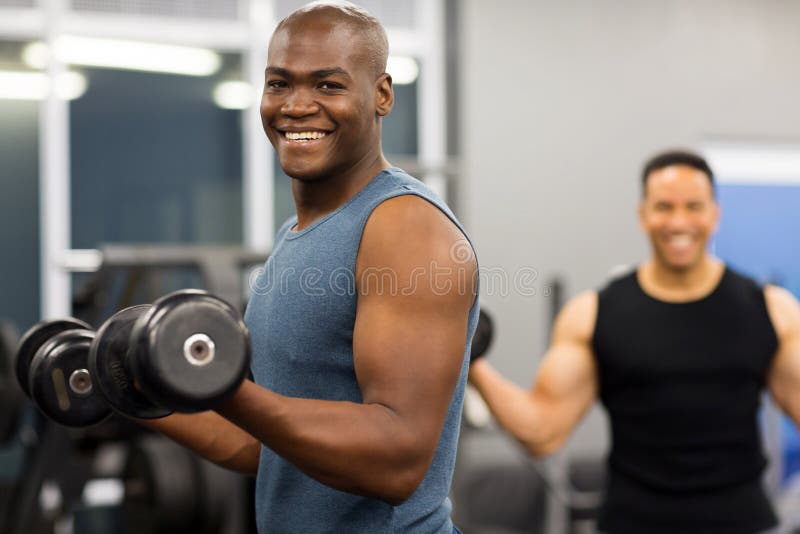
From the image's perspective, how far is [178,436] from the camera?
1.28m

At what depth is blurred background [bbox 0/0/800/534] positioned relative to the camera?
4992mm

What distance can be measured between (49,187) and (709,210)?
11.9ft

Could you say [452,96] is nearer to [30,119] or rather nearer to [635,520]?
[30,119]

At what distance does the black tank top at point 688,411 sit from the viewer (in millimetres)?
2168

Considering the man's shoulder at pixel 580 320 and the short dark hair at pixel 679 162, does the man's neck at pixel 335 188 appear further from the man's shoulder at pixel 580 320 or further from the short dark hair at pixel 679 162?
the short dark hair at pixel 679 162

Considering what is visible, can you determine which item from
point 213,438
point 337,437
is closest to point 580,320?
point 213,438

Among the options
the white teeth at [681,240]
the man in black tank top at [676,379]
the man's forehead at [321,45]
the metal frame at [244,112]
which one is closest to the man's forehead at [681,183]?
the man in black tank top at [676,379]

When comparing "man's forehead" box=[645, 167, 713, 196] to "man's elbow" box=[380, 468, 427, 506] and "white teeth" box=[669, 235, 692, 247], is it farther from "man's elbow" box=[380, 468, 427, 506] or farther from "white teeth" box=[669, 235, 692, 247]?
"man's elbow" box=[380, 468, 427, 506]

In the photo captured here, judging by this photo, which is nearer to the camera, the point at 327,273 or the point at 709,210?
the point at 327,273

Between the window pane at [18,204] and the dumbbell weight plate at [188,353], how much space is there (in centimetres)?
447

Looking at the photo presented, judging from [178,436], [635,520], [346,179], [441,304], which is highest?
[346,179]

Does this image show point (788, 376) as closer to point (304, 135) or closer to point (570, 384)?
point (570, 384)

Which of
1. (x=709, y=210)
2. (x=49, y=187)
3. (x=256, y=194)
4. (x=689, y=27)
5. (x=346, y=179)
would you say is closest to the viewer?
(x=346, y=179)

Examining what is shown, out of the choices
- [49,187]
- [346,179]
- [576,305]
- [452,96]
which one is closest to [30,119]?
[49,187]
